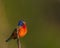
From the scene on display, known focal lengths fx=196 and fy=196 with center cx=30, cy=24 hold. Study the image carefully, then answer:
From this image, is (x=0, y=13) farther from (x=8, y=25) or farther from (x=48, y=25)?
(x=48, y=25)

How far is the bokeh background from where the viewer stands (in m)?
0.94

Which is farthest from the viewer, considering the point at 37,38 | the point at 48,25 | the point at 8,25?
the point at 48,25

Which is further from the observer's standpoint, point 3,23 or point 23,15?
point 23,15

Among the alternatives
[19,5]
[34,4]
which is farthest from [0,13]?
[34,4]

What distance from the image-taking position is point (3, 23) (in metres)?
0.93

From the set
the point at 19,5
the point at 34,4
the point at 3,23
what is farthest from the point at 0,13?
the point at 34,4

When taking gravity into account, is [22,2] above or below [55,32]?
above

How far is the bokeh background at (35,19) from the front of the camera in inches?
37.0

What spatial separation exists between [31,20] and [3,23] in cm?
23

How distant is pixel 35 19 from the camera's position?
44.4 inches

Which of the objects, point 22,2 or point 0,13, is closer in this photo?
point 0,13

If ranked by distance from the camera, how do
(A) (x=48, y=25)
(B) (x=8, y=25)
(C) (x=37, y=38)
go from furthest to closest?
1. (A) (x=48, y=25)
2. (C) (x=37, y=38)
3. (B) (x=8, y=25)

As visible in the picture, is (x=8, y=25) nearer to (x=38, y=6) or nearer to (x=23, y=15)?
(x=23, y=15)

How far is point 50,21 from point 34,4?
146 mm
